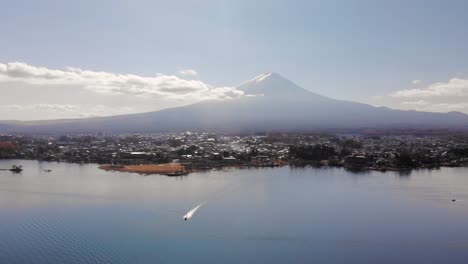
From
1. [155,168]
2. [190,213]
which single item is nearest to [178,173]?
[155,168]

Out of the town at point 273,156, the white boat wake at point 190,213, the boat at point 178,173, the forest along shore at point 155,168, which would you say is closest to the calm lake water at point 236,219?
the white boat wake at point 190,213

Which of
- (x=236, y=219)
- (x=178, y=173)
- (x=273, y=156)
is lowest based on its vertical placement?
(x=236, y=219)

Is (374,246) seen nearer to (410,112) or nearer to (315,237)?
(315,237)

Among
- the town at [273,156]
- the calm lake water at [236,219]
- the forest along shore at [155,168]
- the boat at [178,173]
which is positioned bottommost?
the calm lake water at [236,219]

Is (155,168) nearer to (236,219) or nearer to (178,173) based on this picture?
(178,173)

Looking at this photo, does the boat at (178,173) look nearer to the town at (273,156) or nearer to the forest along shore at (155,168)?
the forest along shore at (155,168)

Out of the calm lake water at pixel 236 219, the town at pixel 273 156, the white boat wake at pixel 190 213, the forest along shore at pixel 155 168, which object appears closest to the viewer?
the calm lake water at pixel 236 219

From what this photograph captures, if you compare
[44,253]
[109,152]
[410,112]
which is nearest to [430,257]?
[44,253]

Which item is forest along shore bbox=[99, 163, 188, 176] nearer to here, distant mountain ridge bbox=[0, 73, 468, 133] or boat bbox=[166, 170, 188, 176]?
boat bbox=[166, 170, 188, 176]
